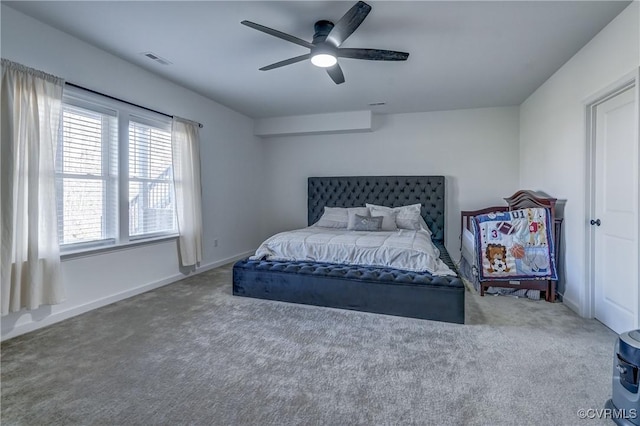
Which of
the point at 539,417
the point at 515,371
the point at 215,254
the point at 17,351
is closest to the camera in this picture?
the point at 539,417

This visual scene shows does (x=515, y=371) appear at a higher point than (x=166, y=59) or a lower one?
lower

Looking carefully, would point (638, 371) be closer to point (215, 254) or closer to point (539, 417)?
point (539, 417)

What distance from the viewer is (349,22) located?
215 centimetres

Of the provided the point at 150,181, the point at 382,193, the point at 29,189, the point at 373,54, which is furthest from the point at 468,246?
the point at 29,189

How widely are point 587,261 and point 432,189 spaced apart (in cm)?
243

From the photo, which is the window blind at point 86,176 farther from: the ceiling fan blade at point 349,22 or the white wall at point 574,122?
the white wall at point 574,122

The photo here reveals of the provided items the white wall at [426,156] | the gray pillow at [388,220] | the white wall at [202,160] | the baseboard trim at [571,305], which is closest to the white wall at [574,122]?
the baseboard trim at [571,305]

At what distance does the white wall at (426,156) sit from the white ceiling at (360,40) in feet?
2.49

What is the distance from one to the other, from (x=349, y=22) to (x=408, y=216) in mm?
3125

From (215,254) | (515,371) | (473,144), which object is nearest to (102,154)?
(215,254)

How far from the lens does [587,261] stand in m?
2.90

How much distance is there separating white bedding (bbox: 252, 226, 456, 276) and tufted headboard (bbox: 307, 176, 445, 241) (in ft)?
4.17

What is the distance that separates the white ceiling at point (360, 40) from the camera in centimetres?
236

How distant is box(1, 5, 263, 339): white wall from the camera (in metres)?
2.60
